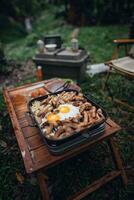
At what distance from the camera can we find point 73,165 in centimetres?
276

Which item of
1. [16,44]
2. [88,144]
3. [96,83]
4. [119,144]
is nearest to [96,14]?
[16,44]

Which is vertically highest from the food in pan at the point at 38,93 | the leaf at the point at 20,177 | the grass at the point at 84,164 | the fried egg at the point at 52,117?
the fried egg at the point at 52,117

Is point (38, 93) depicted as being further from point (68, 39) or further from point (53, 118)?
point (68, 39)

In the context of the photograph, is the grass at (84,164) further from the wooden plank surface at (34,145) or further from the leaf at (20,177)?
the wooden plank surface at (34,145)

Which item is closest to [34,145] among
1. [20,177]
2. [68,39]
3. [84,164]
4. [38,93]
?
[20,177]

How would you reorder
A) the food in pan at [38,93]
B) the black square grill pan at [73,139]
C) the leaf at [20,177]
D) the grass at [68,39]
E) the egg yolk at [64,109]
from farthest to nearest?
the grass at [68,39] < the food in pan at [38,93] < the leaf at [20,177] < the egg yolk at [64,109] < the black square grill pan at [73,139]

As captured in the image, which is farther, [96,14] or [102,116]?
[96,14]

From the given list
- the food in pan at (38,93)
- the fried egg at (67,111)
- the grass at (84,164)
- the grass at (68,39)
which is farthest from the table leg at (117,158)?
the grass at (68,39)

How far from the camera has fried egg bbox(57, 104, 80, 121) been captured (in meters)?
2.20

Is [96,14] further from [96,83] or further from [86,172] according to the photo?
[86,172]

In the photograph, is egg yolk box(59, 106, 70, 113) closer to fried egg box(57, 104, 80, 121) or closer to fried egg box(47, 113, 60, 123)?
fried egg box(57, 104, 80, 121)

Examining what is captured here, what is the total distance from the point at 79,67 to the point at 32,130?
212 centimetres

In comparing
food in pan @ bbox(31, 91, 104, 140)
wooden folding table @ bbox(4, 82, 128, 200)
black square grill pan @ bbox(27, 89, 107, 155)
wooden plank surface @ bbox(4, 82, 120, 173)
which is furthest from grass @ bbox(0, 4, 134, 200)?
food in pan @ bbox(31, 91, 104, 140)

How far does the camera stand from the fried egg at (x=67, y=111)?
2203 millimetres
